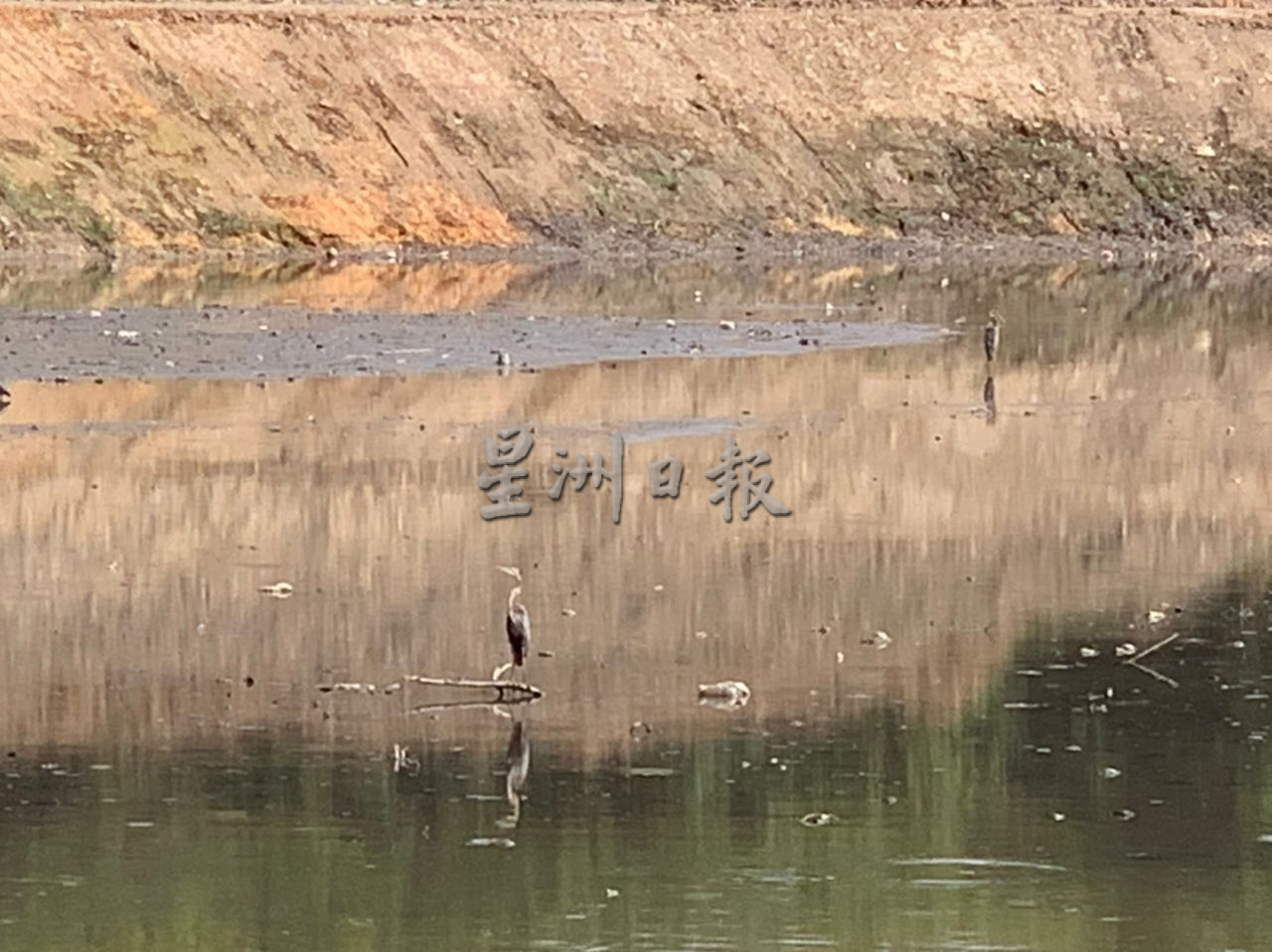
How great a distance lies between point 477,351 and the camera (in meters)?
32.4

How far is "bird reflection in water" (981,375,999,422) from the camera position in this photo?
27.9 metres

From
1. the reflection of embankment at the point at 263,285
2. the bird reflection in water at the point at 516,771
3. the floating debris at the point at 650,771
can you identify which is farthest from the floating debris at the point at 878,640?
the reflection of embankment at the point at 263,285

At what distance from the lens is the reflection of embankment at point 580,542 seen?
15391mm

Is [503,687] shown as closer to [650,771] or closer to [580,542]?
[650,771]

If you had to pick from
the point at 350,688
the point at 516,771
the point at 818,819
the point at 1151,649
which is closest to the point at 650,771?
the point at 516,771

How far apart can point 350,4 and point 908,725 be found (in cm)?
4335

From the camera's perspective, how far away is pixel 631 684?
15.1 metres

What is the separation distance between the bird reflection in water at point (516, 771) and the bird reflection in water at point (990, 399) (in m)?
14.0

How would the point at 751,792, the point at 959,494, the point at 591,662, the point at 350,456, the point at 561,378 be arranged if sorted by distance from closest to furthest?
the point at 751,792, the point at 591,662, the point at 959,494, the point at 350,456, the point at 561,378

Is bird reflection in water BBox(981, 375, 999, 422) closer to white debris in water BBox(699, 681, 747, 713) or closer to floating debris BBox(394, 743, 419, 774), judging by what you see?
white debris in water BBox(699, 681, 747, 713)

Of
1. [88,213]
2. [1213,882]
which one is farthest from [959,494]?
[88,213]

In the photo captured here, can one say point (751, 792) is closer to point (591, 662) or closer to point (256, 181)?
point (591, 662)

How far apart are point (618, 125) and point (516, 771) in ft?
142

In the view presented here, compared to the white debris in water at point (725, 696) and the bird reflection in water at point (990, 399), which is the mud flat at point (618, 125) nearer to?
the bird reflection in water at point (990, 399)
